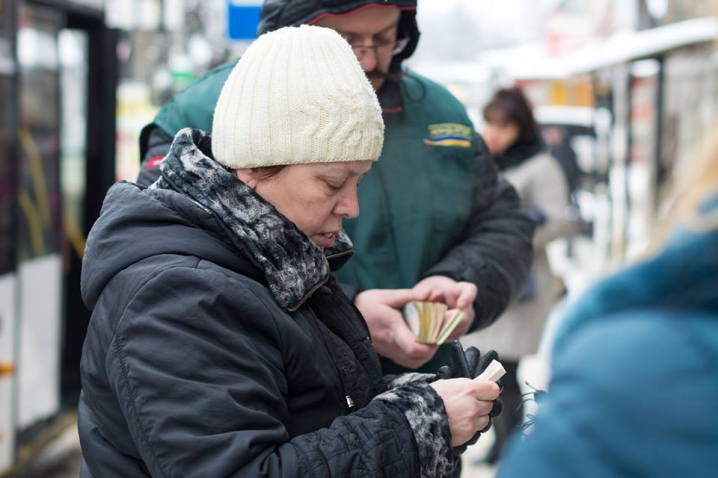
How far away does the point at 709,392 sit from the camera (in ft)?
2.79

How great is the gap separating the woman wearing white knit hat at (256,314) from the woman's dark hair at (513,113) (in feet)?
12.5

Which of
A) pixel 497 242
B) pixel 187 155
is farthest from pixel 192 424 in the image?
pixel 497 242

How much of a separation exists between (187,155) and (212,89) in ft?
2.24

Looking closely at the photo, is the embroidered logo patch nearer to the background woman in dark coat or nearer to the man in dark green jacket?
the man in dark green jacket

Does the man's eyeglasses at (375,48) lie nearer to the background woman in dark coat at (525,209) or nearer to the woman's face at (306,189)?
the woman's face at (306,189)

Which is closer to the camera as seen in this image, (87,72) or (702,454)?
(702,454)

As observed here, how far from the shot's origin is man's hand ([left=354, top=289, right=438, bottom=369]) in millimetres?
2207

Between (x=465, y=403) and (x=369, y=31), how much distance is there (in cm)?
105

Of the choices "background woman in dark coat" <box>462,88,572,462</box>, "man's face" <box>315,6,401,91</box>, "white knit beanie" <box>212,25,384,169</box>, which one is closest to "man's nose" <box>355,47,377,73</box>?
"man's face" <box>315,6,401,91</box>

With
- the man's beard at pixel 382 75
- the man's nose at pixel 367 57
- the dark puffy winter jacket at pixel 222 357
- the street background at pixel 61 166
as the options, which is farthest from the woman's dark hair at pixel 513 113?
the dark puffy winter jacket at pixel 222 357

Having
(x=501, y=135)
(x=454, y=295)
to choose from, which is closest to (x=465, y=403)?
(x=454, y=295)

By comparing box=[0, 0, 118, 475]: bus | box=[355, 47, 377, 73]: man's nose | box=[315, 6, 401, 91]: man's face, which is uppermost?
box=[315, 6, 401, 91]: man's face

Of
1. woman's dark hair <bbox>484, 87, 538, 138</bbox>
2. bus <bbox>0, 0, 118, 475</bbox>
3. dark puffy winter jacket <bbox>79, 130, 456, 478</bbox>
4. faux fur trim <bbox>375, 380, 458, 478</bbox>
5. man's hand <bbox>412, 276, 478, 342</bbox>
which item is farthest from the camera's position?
woman's dark hair <bbox>484, 87, 538, 138</bbox>

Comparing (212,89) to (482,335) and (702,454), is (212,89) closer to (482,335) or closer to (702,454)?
(702,454)
